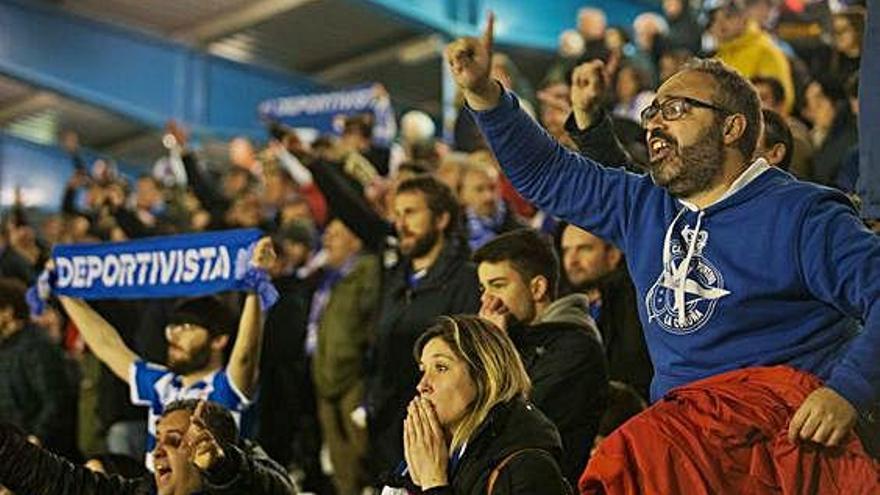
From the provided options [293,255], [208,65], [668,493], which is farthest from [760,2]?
[208,65]

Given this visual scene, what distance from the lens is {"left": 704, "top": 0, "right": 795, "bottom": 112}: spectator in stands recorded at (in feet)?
26.6

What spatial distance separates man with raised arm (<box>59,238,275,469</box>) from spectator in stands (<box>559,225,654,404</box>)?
3.78 ft

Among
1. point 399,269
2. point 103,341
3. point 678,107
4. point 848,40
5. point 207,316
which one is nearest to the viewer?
point 678,107

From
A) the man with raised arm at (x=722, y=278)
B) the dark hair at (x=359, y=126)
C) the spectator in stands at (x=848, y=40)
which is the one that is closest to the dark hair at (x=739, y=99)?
the man with raised arm at (x=722, y=278)

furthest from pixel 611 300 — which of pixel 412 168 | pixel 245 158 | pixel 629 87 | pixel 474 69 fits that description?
pixel 245 158

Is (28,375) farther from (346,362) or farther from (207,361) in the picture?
(207,361)

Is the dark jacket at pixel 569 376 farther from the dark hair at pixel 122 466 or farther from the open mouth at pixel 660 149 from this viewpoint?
the dark hair at pixel 122 466

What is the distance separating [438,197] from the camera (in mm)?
5758

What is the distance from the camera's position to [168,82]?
1628cm

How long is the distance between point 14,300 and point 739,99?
4.50 m

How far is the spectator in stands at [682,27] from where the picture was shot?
31.8 feet

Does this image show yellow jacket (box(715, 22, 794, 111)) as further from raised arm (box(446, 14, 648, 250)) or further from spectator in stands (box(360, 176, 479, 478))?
raised arm (box(446, 14, 648, 250))

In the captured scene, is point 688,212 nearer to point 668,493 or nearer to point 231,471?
point 668,493

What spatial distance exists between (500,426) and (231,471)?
0.99 meters
